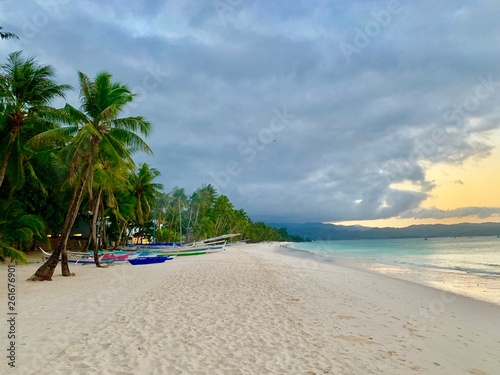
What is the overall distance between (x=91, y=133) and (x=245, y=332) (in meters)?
10.7

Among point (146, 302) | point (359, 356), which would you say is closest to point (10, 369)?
point (146, 302)

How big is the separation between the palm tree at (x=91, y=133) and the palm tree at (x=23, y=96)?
4.41ft

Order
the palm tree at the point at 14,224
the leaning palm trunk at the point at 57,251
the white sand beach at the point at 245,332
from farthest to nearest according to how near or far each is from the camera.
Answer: the palm tree at the point at 14,224 < the leaning palm trunk at the point at 57,251 < the white sand beach at the point at 245,332

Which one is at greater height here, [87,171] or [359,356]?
[87,171]

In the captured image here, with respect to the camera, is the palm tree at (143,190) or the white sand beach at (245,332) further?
the palm tree at (143,190)

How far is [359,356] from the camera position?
5.08m

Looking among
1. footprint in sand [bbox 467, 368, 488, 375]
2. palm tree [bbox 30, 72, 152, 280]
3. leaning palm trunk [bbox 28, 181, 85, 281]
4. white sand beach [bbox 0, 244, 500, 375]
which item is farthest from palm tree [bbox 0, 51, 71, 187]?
footprint in sand [bbox 467, 368, 488, 375]

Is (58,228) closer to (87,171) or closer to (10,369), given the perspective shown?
(87,171)

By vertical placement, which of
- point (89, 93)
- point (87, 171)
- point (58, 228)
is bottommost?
point (58, 228)

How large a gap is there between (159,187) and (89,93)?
2875 cm

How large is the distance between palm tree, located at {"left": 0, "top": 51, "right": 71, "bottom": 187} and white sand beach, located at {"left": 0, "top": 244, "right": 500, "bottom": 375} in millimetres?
7762

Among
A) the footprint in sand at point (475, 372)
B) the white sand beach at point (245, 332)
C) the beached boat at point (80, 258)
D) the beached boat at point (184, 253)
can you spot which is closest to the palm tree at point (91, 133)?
the white sand beach at point (245, 332)

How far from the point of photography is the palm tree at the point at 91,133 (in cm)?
1305

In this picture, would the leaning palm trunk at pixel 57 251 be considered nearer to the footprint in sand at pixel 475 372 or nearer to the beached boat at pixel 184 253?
the footprint in sand at pixel 475 372
